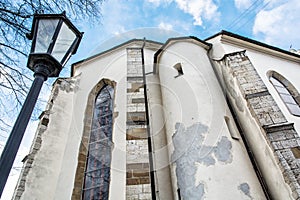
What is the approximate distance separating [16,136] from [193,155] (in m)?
4.37

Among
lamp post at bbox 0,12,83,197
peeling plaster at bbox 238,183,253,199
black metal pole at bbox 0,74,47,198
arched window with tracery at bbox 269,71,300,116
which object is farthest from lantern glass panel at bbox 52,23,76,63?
arched window with tracery at bbox 269,71,300,116

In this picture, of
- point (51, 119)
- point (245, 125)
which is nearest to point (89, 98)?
point (51, 119)

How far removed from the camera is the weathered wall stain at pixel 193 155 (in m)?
5.04

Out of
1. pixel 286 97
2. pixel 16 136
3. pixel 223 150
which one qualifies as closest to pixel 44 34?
pixel 16 136

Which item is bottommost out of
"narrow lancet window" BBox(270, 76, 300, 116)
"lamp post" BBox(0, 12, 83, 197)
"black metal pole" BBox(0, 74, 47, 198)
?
"black metal pole" BBox(0, 74, 47, 198)

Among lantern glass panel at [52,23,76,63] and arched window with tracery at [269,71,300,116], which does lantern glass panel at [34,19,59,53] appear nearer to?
lantern glass panel at [52,23,76,63]

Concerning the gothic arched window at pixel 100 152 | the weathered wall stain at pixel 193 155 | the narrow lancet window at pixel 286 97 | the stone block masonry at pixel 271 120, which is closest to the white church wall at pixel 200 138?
the weathered wall stain at pixel 193 155

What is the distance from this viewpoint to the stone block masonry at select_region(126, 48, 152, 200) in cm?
440

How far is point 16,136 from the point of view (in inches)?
65.6

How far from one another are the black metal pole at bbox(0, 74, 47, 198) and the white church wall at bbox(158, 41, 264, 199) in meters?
3.98

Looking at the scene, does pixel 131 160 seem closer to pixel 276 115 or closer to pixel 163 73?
pixel 276 115

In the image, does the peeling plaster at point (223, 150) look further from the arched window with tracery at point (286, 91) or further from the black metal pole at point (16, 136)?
the black metal pole at point (16, 136)

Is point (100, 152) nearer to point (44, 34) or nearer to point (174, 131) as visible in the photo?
point (174, 131)

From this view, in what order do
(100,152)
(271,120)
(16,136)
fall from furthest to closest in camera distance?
(100,152) < (271,120) < (16,136)
